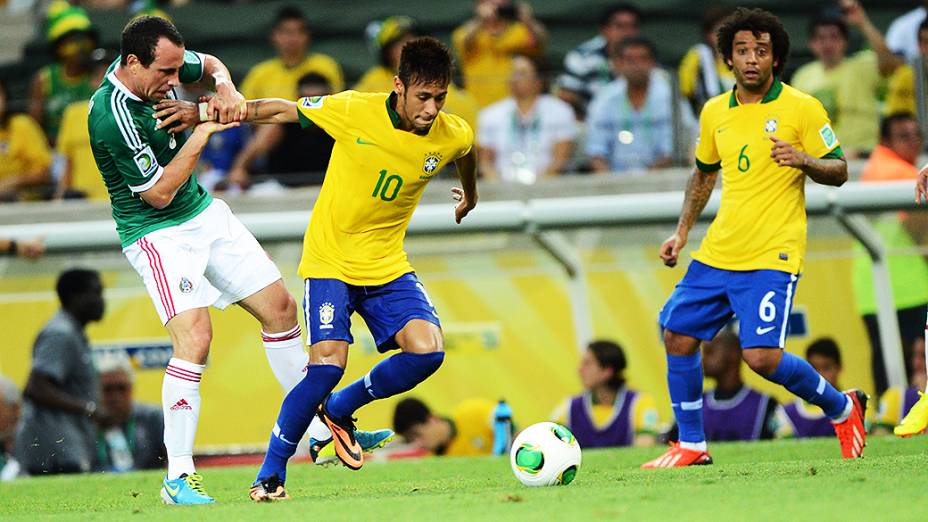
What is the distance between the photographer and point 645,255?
1115cm

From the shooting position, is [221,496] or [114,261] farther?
[114,261]

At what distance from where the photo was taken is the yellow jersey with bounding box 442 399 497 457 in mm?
10719

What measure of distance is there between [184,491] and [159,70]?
6.60 ft

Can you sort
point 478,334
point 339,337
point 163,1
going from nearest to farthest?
point 339,337 → point 478,334 → point 163,1

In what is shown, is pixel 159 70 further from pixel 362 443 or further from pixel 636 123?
pixel 636 123

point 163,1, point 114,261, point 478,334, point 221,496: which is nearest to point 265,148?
point 114,261

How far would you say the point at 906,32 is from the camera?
508 inches

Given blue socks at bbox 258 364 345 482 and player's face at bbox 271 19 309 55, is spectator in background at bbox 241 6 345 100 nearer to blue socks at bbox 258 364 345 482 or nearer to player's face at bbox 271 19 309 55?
player's face at bbox 271 19 309 55

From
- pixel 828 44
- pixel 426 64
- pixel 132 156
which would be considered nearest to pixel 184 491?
pixel 132 156

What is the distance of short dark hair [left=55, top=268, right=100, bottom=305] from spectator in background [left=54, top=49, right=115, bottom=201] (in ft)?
4.70

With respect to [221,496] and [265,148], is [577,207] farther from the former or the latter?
[221,496]

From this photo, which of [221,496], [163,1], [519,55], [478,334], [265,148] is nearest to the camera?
[221,496]

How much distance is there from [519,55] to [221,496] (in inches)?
259

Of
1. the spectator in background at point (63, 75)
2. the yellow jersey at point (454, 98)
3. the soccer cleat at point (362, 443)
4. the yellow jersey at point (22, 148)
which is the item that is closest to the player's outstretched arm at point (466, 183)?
the soccer cleat at point (362, 443)
